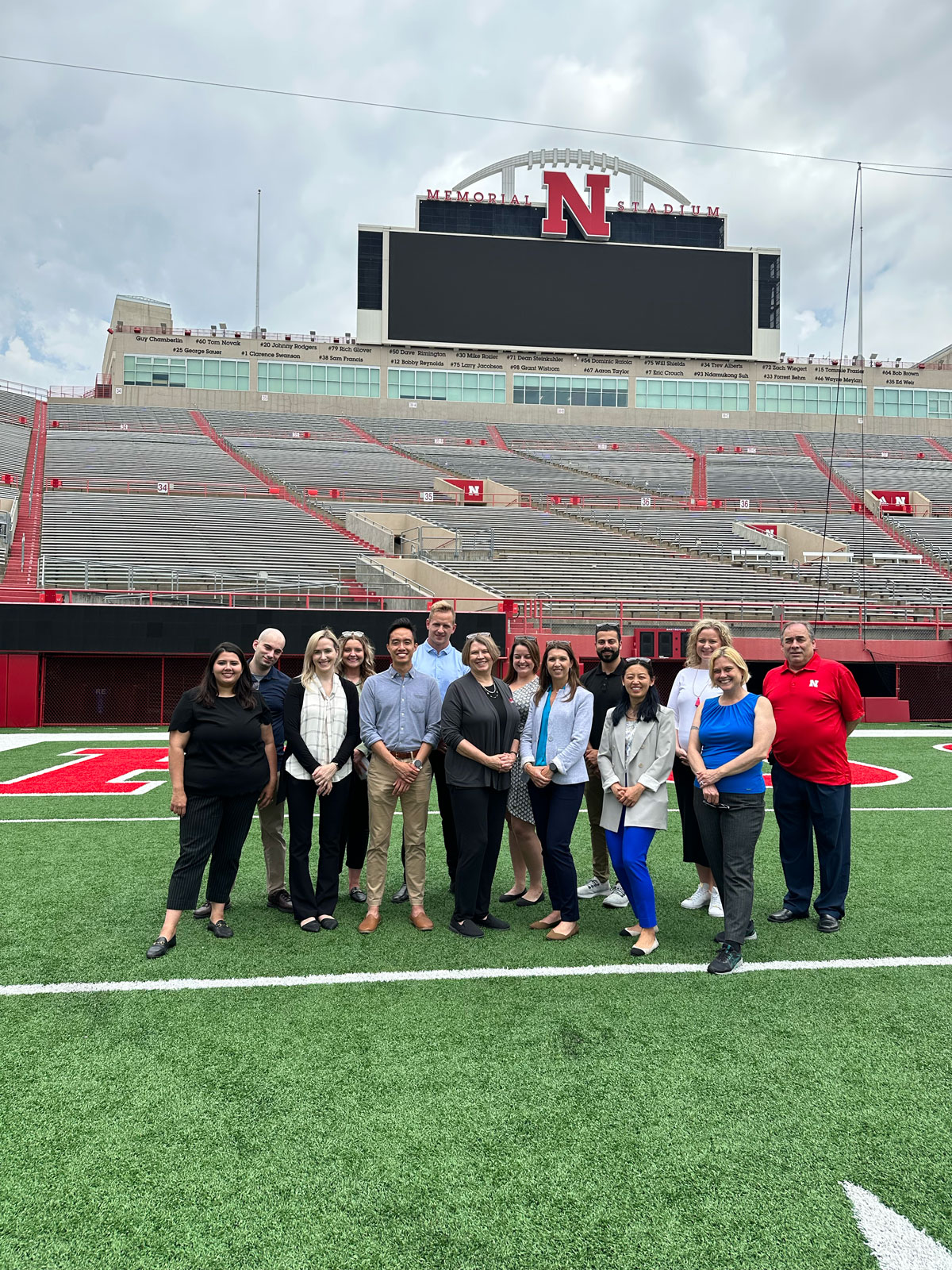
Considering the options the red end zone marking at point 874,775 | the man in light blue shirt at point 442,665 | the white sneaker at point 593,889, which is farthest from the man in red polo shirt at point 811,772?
the red end zone marking at point 874,775

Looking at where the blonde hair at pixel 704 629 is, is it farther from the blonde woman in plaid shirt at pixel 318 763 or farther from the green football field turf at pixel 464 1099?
the blonde woman in plaid shirt at pixel 318 763

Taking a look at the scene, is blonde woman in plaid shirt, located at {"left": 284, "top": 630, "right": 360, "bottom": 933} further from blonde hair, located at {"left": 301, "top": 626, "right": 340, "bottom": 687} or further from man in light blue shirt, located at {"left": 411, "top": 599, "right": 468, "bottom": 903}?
man in light blue shirt, located at {"left": 411, "top": 599, "right": 468, "bottom": 903}

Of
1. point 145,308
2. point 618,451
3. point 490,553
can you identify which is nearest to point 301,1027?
point 490,553

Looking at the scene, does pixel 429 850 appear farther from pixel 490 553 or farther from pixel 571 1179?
pixel 490 553

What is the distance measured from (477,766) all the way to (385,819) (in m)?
0.69

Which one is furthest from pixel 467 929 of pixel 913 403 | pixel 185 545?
pixel 913 403

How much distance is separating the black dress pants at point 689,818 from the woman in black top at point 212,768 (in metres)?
2.70

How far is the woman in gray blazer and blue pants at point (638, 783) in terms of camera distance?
15.6 feet

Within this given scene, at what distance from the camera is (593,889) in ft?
19.6

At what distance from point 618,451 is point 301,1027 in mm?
40849

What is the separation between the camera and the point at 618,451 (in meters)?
42.3

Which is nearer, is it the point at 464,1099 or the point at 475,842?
the point at 464,1099

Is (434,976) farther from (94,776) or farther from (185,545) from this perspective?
(185,545)

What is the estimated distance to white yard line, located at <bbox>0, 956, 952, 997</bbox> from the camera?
4215mm
